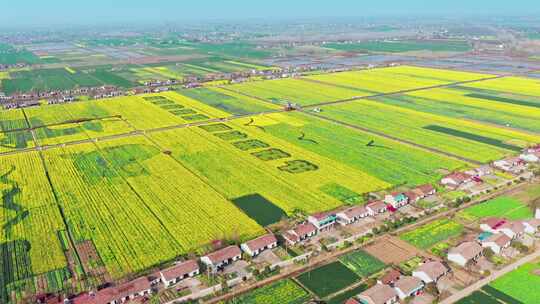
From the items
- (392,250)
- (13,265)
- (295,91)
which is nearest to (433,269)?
(392,250)

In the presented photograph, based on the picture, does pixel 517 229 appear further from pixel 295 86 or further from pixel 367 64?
pixel 367 64

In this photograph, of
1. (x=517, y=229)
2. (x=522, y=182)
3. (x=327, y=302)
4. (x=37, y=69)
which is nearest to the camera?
(x=327, y=302)

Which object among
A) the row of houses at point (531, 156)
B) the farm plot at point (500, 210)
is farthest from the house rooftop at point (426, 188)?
the row of houses at point (531, 156)

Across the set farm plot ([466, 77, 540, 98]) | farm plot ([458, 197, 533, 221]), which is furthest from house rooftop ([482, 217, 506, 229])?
farm plot ([466, 77, 540, 98])

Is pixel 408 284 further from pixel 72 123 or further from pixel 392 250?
pixel 72 123

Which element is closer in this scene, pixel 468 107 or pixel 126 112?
pixel 126 112

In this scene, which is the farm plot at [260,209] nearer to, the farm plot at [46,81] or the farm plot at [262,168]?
the farm plot at [262,168]

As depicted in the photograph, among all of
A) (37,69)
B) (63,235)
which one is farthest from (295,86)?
(37,69)
